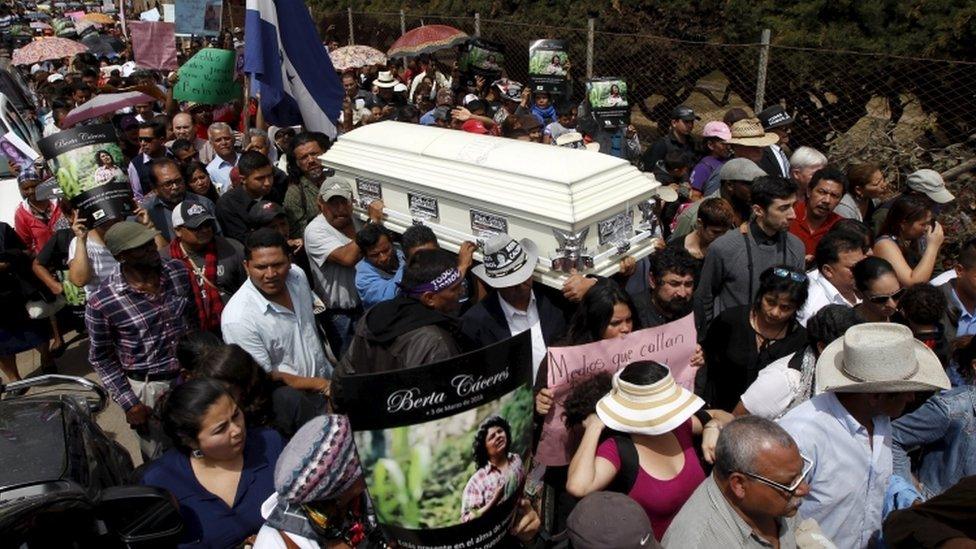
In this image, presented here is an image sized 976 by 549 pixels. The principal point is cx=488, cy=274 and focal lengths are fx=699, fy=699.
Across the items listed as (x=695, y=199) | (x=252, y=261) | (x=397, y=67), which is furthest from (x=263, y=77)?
(x=397, y=67)

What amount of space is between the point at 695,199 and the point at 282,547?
4467mm

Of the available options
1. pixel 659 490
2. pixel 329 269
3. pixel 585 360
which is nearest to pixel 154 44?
pixel 329 269

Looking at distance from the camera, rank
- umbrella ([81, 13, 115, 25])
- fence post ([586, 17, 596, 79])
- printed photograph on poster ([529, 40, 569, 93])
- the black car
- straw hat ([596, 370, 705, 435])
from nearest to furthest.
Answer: the black car < straw hat ([596, 370, 705, 435]) < printed photograph on poster ([529, 40, 569, 93]) < fence post ([586, 17, 596, 79]) < umbrella ([81, 13, 115, 25])

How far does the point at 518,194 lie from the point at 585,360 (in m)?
1.08

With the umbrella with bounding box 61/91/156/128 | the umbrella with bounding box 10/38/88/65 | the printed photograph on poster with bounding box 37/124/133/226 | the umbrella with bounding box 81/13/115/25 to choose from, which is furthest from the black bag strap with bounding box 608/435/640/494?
the umbrella with bounding box 81/13/115/25

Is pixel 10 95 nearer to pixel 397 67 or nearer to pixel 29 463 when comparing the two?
pixel 397 67

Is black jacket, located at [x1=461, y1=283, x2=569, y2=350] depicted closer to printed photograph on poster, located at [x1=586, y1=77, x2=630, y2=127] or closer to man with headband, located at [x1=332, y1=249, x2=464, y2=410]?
man with headband, located at [x1=332, y1=249, x2=464, y2=410]

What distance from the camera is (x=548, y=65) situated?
827 cm

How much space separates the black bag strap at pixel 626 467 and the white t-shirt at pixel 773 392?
0.64m

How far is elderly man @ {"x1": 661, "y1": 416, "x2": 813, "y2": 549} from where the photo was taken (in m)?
2.01

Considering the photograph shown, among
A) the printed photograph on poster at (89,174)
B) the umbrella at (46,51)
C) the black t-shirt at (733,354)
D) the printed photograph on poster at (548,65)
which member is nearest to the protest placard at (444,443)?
the black t-shirt at (733,354)

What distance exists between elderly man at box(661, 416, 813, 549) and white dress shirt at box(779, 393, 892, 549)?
301mm

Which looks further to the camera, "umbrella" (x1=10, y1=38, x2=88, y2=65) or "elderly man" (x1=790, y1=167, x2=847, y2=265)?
"umbrella" (x1=10, y1=38, x2=88, y2=65)

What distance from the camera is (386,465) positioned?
68.7 inches
